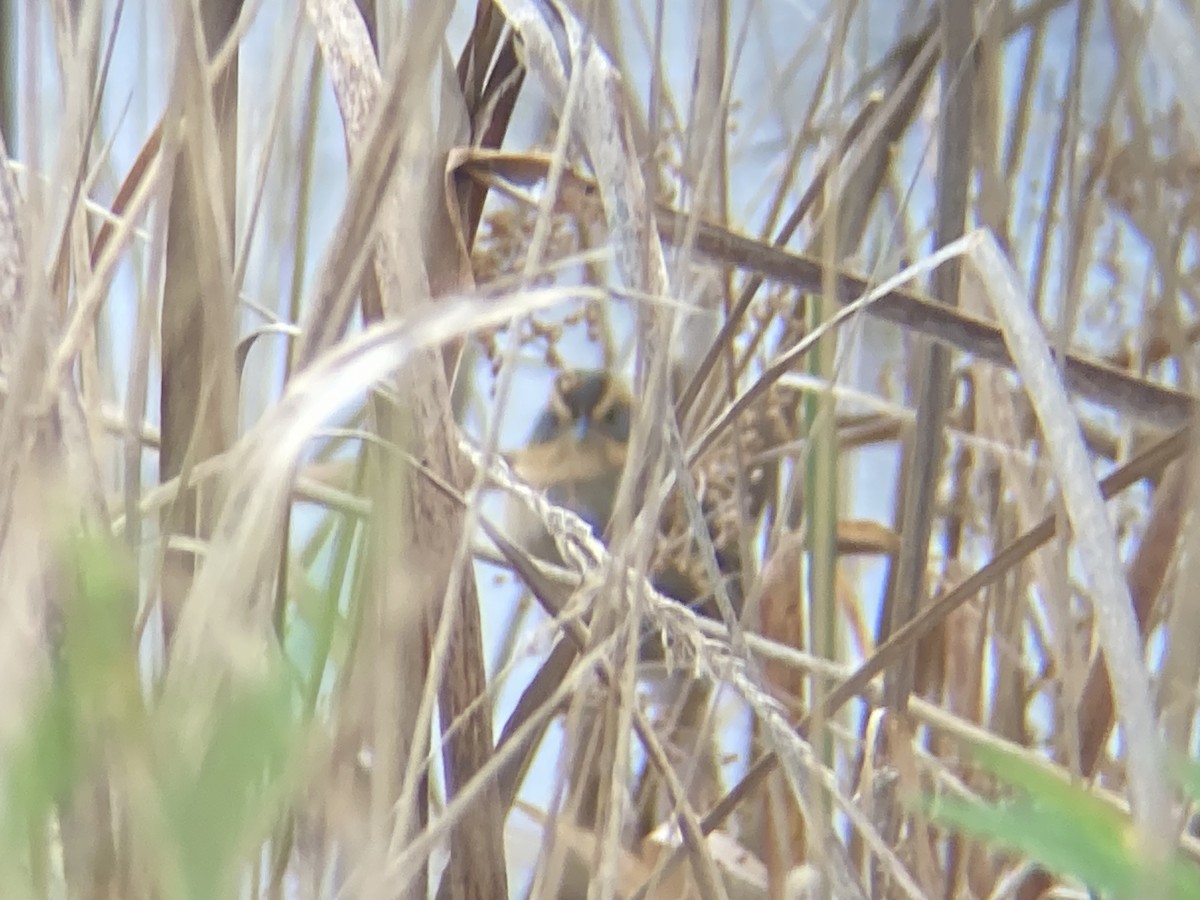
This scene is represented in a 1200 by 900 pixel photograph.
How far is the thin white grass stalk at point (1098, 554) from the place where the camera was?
0.47 ft

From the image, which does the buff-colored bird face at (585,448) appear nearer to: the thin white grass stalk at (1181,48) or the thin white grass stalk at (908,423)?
the thin white grass stalk at (908,423)

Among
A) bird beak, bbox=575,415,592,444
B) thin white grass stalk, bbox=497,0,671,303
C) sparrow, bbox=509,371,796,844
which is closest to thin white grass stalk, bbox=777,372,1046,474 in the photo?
sparrow, bbox=509,371,796,844

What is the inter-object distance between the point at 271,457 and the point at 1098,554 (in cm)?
13

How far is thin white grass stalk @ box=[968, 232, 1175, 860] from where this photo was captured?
14 cm

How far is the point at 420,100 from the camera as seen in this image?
0.70 ft

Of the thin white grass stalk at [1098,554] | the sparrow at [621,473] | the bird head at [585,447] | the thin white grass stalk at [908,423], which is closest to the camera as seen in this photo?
the thin white grass stalk at [1098,554]

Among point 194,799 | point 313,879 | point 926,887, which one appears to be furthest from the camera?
point 926,887

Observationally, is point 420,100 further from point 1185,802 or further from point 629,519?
point 1185,802

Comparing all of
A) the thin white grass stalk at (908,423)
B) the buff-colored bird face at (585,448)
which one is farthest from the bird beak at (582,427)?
the thin white grass stalk at (908,423)

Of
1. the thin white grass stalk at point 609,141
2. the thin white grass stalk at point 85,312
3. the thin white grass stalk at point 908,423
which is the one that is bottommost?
the thin white grass stalk at point 908,423

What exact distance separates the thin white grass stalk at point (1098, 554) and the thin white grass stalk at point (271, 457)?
3.4 inches

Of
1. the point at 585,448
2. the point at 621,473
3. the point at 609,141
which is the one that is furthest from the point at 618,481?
the point at 609,141

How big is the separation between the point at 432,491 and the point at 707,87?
0.38ft

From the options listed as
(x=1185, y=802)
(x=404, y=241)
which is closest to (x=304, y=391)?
(x=404, y=241)
